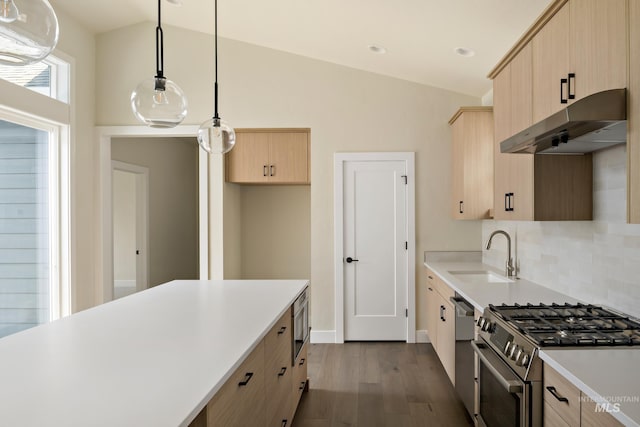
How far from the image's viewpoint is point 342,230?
15.3 ft

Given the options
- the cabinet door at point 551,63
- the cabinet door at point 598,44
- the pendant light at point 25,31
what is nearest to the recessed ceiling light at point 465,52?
the cabinet door at point 551,63

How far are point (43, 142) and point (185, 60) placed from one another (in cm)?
164

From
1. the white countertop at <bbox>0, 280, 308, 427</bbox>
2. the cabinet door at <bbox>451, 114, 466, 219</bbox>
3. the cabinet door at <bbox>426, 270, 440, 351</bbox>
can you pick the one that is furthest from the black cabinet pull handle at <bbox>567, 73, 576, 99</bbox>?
the cabinet door at <bbox>426, 270, 440, 351</bbox>

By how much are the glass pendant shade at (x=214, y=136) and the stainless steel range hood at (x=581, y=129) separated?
5.22 ft

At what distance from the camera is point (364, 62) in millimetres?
4426

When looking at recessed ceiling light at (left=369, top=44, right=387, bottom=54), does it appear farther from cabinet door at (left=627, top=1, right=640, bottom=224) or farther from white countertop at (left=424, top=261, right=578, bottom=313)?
cabinet door at (left=627, top=1, right=640, bottom=224)

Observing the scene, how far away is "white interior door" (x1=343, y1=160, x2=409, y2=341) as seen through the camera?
465cm

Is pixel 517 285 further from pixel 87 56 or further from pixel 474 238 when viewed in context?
pixel 87 56

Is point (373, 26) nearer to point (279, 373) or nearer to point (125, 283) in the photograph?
point (279, 373)

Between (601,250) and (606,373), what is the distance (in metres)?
1.24

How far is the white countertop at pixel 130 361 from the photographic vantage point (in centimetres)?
109

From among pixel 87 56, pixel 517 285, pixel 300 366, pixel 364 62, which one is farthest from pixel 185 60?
pixel 517 285

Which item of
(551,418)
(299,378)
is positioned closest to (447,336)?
(299,378)

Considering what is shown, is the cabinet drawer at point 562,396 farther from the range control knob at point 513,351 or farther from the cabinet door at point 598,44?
the cabinet door at point 598,44
